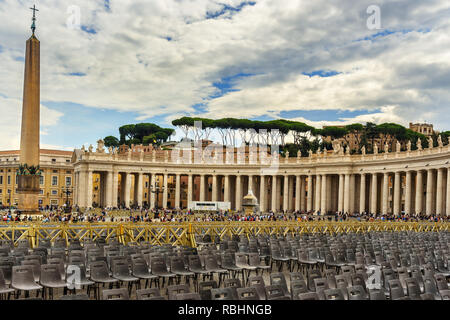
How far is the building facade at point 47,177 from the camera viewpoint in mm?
105312

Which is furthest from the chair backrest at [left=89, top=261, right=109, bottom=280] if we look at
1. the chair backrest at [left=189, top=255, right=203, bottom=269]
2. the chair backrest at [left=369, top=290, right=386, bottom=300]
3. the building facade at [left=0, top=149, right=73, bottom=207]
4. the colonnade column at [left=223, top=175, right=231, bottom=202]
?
the building facade at [left=0, top=149, right=73, bottom=207]

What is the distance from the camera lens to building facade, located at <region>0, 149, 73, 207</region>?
4146 inches

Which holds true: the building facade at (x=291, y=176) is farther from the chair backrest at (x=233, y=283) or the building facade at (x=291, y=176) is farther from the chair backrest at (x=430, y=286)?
the chair backrest at (x=233, y=283)

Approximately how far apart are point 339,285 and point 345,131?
112343mm

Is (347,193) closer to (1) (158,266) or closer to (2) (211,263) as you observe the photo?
(2) (211,263)

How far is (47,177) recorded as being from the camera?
107 meters

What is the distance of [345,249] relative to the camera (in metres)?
17.7

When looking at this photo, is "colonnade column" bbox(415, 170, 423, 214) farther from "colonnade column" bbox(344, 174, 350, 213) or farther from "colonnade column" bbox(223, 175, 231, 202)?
"colonnade column" bbox(223, 175, 231, 202)

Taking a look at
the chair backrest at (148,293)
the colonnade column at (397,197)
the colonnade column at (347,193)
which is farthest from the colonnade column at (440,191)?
the chair backrest at (148,293)

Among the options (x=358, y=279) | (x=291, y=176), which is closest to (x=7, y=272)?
(x=358, y=279)

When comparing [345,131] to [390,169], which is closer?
[390,169]
